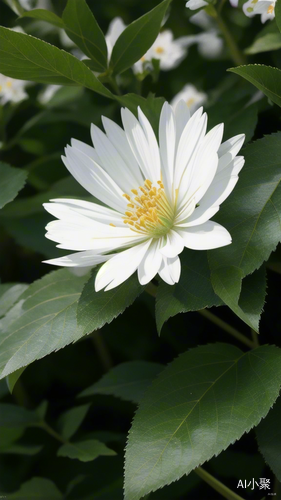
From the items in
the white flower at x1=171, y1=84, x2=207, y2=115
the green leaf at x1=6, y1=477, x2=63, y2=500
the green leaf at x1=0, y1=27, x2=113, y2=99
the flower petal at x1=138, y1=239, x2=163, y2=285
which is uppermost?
the green leaf at x1=0, y1=27, x2=113, y2=99

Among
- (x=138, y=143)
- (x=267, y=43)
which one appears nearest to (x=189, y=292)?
(x=138, y=143)

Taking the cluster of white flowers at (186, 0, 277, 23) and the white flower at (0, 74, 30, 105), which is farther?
the white flower at (0, 74, 30, 105)

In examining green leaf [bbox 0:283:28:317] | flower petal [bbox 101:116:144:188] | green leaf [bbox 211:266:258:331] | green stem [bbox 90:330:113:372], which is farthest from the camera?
green stem [bbox 90:330:113:372]

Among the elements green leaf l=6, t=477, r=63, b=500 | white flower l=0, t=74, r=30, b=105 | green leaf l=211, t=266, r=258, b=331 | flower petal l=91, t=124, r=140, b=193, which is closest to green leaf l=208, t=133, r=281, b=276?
green leaf l=211, t=266, r=258, b=331

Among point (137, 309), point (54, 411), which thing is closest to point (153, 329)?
point (137, 309)

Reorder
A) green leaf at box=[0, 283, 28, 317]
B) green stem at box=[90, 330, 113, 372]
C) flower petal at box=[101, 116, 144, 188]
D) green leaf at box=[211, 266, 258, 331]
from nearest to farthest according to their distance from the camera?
green leaf at box=[211, 266, 258, 331]
flower petal at box=[101, 116, 144, 188]
green leaf at box=[0, 283, 28, 317]
green stem at box=[90, 330, 113, 372]

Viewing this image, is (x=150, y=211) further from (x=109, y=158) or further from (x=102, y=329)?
(x=102, y=329)

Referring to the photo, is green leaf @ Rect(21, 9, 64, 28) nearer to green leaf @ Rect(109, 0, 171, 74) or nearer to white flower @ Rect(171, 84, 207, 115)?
green leaf @ Rect(109, 0, 171, 74)
